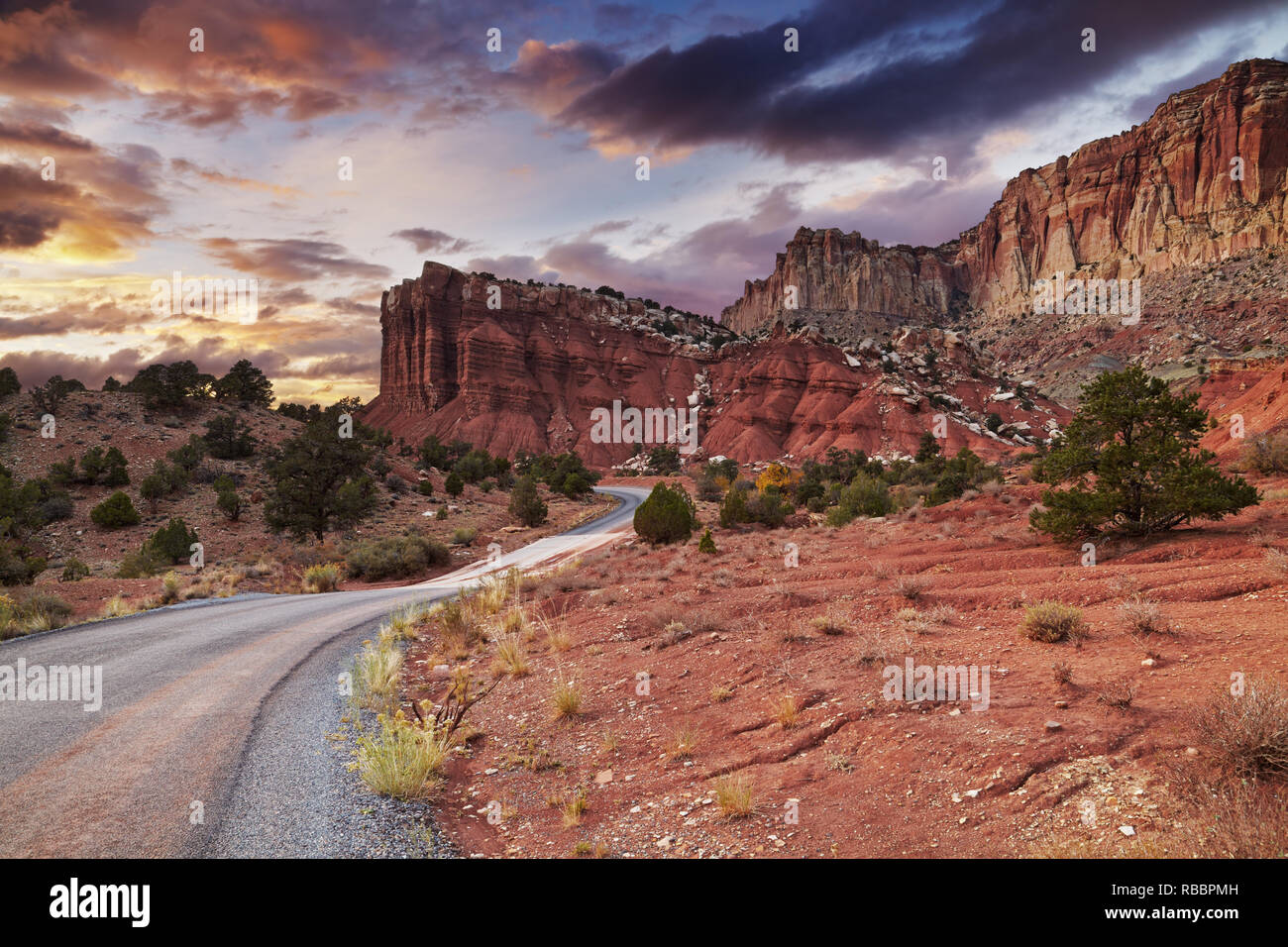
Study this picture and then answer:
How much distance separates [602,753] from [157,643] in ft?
29.4

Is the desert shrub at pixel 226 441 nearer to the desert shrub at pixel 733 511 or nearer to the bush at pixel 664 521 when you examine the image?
the bush at pixel 664 521

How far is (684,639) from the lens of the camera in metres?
10.2

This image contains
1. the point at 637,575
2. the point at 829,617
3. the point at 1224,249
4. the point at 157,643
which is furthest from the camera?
the point at 1224,249

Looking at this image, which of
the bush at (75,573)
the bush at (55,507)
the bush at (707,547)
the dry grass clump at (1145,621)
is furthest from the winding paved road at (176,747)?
the bush at (55,507)

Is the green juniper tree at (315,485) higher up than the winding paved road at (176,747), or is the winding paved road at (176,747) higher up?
the green juniper tree at (315,485)

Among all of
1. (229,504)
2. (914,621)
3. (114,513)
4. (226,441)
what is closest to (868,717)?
(914,621)

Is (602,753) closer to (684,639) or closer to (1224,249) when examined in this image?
(684,639)

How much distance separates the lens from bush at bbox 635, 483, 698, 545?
25984 mm

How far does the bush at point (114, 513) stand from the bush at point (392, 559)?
14690 millimetres

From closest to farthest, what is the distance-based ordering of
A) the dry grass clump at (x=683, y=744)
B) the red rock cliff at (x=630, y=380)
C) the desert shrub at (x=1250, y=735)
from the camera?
the desert shrub at (x=1250, y=735) → the dry grass clump at (x=683, y=744) → the red rock cliff at (x=630, y=380)

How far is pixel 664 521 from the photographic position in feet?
85.2

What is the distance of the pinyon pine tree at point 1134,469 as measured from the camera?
1233cm

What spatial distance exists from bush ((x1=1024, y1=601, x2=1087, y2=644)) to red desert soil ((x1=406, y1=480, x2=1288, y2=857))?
0.61 ft

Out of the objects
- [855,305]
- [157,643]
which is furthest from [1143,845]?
[855,305]
